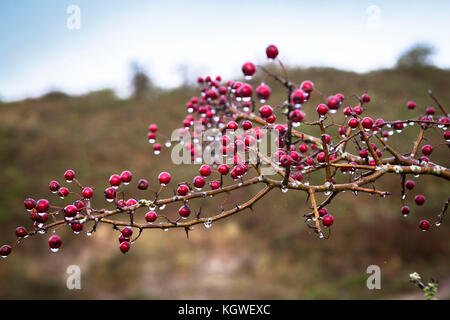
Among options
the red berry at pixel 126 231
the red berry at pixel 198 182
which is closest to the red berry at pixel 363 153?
the red berry at pixel 198 182

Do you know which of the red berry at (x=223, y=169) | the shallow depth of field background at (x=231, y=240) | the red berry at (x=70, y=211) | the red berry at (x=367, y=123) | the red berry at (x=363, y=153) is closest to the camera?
the red berry at (x=70, y=211)

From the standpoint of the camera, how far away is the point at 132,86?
17328 mm

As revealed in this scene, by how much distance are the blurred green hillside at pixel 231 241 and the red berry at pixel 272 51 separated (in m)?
6.20

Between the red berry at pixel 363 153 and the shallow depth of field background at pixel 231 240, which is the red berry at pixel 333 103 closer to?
the red berry at pixel 363 153

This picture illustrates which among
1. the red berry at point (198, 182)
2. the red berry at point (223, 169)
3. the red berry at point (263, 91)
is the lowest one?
the red berry at point (198, 182)

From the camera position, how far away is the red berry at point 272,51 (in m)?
1.00

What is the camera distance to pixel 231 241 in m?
8.49

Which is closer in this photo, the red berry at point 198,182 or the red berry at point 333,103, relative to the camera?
the red berry at point 333,103

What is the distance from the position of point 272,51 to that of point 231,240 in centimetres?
791

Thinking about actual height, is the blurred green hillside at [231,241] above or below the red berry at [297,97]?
below

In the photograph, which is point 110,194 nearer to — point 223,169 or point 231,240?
point 223,169
